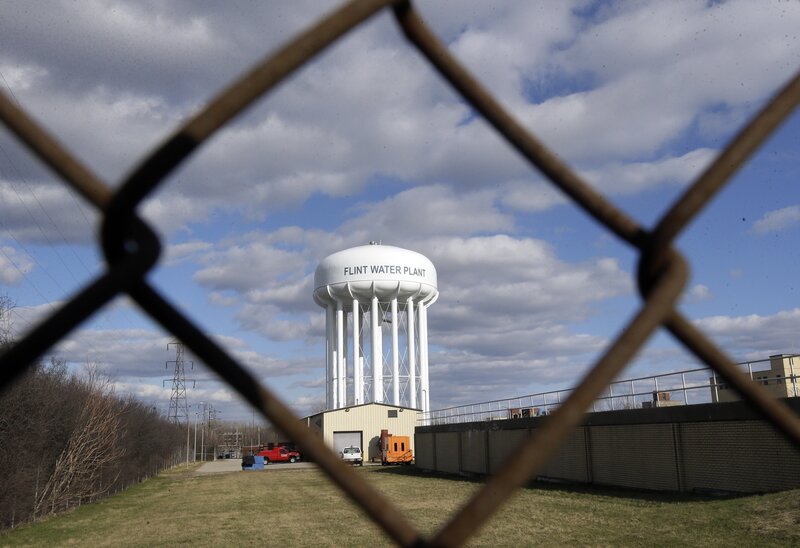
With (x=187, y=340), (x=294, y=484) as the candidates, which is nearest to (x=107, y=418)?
(x=294, y=484)

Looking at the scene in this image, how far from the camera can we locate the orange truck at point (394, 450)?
160 feet

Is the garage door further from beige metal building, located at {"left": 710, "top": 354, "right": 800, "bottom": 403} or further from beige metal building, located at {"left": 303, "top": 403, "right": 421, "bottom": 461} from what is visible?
beige metal building, located at {"left": 710, "top": 354, "right": 800, "bottom": 403}

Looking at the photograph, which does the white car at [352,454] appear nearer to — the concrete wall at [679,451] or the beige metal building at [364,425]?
the beige metal building at [364,425]

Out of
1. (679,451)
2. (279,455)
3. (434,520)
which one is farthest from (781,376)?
(279,455)

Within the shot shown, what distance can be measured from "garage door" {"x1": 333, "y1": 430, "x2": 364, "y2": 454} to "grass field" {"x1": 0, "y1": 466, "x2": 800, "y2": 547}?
70.6 feet

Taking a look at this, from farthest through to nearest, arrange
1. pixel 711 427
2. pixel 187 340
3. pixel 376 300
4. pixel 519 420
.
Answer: pixel 376 300 → pixel 519 420 → pixel 711 427 → pixel 187 340

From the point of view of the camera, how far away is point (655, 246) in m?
1.11

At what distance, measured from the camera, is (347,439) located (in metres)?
51.3

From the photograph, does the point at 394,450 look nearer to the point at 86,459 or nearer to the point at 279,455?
the point at 279,455

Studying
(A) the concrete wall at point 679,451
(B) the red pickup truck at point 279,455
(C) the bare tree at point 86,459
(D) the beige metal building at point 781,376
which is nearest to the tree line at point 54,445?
(C) the bare tree at point 86,459

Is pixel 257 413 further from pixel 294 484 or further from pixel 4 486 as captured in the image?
pixel 294 484

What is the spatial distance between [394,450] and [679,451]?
30.0 meters

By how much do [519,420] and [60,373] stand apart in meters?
18.5

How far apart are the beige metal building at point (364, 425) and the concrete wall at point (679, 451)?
2101 centimetres
